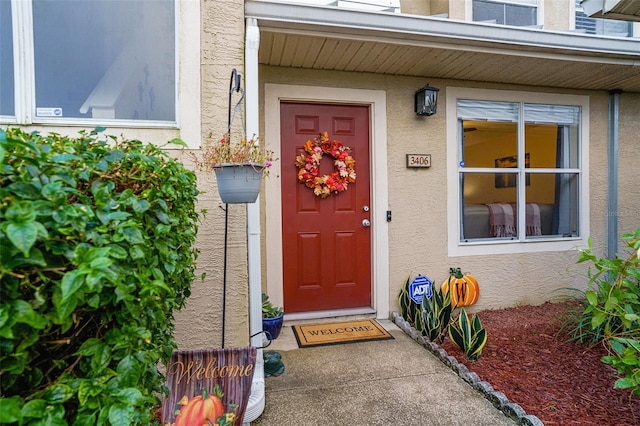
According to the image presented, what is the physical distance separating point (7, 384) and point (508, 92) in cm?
444

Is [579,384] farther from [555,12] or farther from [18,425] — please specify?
[555,12]

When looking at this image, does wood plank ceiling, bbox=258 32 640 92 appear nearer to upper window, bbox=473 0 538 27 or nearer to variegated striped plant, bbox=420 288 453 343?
upper window, bbox=473 0 538 27

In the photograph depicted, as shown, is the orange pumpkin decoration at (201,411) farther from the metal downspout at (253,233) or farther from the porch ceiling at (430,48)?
the porch ceiling at (430,48)

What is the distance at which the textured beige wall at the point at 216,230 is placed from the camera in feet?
7.51

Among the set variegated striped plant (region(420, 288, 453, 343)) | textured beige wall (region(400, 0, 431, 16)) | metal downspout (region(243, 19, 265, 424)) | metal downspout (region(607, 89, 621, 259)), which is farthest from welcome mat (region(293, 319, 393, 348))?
textured beige wall (region(400, 0, 431, 16))

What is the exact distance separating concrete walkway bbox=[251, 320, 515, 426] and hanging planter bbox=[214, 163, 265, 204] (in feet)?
4.14

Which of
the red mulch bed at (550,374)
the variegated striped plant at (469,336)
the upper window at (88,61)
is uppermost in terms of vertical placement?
the upper window at (88,61)

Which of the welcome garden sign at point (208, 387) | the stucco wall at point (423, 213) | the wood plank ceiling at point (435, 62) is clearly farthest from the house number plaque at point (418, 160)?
the welcome garden sign at point (208, 387)

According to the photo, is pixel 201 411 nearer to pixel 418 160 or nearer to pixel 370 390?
pixel 370 390

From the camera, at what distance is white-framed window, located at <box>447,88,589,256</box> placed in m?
3.80

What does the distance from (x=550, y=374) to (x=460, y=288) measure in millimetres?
1202

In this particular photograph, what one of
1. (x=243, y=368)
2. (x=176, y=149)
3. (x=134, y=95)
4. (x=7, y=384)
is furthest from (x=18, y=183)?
(x=134, y=95)

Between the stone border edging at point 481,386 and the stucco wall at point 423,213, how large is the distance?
68cm

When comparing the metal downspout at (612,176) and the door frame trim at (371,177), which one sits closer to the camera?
the door frame trim at (371,177)
